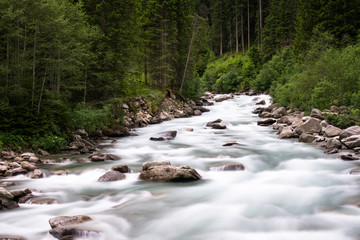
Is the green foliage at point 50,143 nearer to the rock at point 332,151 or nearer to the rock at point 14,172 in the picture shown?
the rock at point 14,172

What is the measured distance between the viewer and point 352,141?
42.1 ft

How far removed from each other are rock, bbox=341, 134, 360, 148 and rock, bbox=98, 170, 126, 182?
382 inches

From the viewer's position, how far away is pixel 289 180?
9.95 metres

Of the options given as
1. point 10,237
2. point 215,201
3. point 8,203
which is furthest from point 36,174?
point 215,201

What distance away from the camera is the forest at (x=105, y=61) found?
1338cm

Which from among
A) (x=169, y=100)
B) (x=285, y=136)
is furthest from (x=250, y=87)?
(x=285, y=136)

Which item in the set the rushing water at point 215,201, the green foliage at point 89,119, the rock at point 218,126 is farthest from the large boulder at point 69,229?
the rock at point 218,126

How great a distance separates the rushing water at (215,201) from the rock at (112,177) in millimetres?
207

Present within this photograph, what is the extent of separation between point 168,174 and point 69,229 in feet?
13.6

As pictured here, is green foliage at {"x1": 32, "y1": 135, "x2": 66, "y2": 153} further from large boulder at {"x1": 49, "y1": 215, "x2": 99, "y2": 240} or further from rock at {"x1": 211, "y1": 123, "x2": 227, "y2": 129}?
rock at {"x1": 211, "y1": 123, "x2": 227, "y2": 129}

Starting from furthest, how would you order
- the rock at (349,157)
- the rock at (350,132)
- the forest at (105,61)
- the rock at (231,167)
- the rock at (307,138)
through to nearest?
1. the rock at (307,138)
2. the rock at (350,132)
3. the forest at (105,61)
4. the rock at (349,157)
5. the rock at (231,167)

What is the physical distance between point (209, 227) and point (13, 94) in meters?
11.0

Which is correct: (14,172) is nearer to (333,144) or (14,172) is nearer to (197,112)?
(333,144)

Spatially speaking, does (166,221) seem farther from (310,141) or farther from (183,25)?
(183,25)
